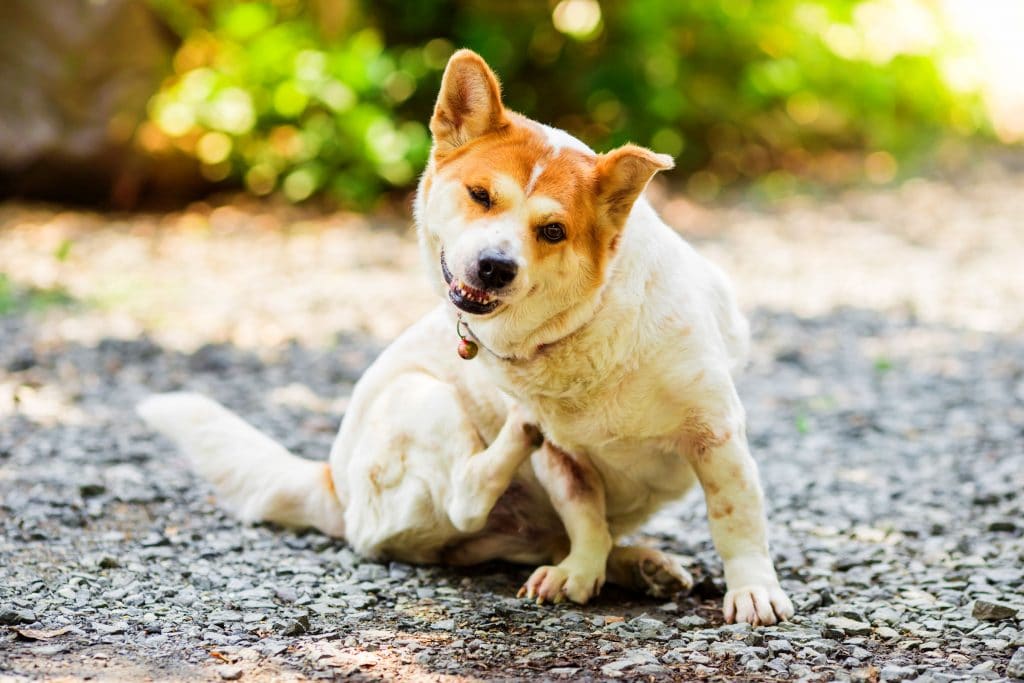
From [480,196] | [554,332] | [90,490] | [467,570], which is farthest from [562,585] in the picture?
[90,490]

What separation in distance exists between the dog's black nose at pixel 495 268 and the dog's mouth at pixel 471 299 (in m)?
0.05

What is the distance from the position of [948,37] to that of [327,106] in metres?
6.41

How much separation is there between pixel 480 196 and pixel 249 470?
146 cm

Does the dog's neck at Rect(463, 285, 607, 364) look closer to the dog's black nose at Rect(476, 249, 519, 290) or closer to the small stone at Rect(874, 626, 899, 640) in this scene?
the dog's black nose at Rect(476, 249, 519, 290)

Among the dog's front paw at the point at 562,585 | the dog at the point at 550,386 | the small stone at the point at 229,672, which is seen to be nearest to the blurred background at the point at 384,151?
the dog at the point at 550,386

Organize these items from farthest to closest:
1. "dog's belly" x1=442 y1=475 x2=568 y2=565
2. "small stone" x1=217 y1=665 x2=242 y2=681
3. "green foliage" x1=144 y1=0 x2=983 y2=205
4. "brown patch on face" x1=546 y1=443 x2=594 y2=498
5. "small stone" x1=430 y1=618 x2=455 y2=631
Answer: "green foliage" x1=144 y1=0 x2=983 y2=205, "dog's belly" x1=442 y1=475 x2=568 y2=565, "brown patch on face" x1=546 y1=443 x2=594 y2=498, "small stone" x1=430 y1=618 x2=455 y2=631, "small stone" x1=217 y1=665 x2=242 y2=681

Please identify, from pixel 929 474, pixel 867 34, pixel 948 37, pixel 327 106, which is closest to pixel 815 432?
pixel 929 474

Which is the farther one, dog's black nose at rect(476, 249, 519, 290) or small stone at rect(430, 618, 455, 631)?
small stone at rect(430, 618, 455, 631)

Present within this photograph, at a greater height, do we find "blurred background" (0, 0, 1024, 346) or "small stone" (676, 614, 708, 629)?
"blurred background" (0, 0, 1024, 346)

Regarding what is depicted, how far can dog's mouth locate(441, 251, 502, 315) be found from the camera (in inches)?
119

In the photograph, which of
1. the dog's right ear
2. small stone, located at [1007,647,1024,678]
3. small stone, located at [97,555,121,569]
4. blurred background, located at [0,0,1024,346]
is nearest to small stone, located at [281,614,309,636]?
small stone, located at [97,555,121,569]

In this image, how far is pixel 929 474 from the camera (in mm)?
4598

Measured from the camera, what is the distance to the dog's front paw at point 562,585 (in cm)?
342

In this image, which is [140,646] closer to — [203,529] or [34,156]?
[203,529]
